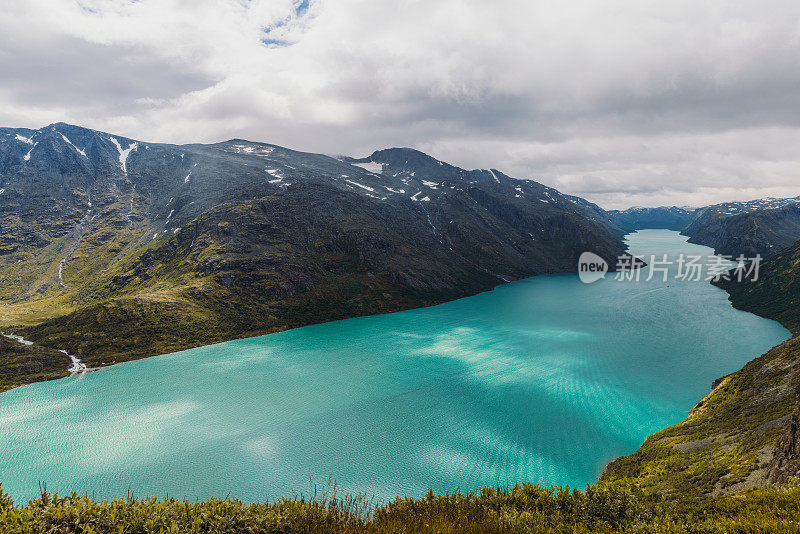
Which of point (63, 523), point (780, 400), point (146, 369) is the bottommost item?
point (146, 369)

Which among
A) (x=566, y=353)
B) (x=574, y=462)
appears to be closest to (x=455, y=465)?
(x=574, y=462)

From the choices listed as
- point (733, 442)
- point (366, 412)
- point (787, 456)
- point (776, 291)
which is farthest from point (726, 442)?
point (776, 291)

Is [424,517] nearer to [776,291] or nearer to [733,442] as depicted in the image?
[733,442]

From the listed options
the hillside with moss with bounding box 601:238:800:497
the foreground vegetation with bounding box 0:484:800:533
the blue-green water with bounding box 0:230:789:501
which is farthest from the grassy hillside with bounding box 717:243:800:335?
the foreground vegetation with bounding box 0:484:800:533

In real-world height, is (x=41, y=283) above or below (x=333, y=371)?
above

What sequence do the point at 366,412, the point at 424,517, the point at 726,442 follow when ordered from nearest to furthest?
the point at 424,517 → the point at 726,442 → the point at 366,412

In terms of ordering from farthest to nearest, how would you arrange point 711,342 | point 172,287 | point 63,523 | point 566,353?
point 172,287 < point 711,342 < point 566,353 < point 63,523

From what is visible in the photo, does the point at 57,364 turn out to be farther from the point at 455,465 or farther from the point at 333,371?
the point at 455,465

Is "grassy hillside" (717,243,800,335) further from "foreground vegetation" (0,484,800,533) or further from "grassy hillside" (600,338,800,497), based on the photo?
"foreground vegetation" (0,484,800,533)
